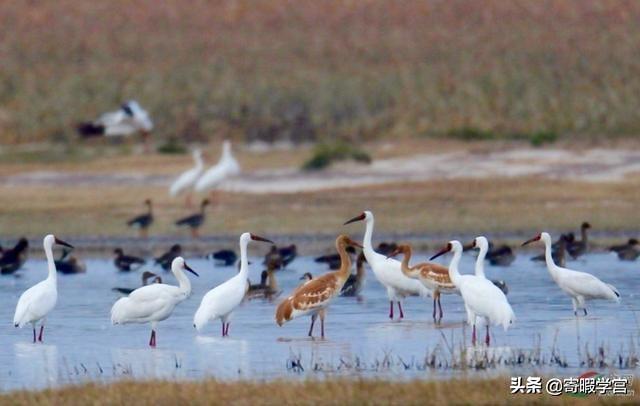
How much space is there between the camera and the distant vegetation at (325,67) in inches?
1870

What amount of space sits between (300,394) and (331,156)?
25942 millimetres

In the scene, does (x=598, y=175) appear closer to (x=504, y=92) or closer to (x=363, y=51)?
(x=504, y=92)

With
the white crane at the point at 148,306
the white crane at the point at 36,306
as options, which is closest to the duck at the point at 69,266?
the white crane at the point at 36,306

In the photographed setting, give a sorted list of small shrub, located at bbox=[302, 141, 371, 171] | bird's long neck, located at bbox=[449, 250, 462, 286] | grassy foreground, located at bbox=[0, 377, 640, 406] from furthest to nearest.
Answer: small shrub, located at bbox=[302, 141, 371, 171], bird's long neck, located at bbox=[449, 250, 462, 286], grassy foreground, located at bbox=[0, 377, 640, 406]

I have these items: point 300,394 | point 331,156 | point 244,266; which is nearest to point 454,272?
point 244,266

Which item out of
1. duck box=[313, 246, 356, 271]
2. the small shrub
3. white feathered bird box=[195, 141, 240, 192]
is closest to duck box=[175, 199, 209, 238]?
white feathered bird box=[195, 141, 240, 192]

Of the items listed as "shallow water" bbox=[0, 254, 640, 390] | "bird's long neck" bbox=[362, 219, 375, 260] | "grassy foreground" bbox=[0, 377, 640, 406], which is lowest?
"shallow water" bbox=[0, 254, 640, 390]

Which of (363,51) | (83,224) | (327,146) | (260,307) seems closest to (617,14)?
(363,51)

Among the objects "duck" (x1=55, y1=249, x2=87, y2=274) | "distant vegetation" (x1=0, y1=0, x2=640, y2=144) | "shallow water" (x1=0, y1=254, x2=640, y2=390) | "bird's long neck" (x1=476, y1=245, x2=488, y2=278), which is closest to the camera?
"shallow water" (x1=0, y1=254, x2=640, y2=390)

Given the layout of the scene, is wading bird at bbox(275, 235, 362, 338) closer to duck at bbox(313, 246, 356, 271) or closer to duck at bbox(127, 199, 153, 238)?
duck at bbox(313, 246, 356, 271)

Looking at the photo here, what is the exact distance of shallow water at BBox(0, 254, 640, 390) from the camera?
13625 millimetres

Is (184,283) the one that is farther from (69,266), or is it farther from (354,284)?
(69,266)

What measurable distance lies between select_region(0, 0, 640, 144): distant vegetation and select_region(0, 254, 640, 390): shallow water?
21.7m

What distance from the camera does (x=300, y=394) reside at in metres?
11.5
